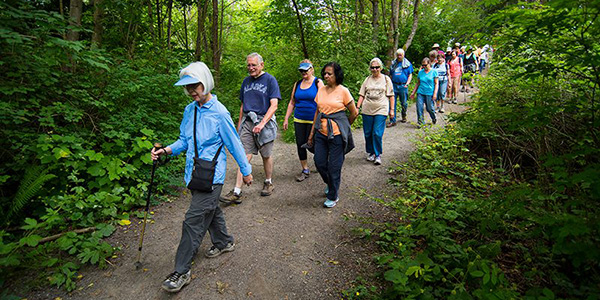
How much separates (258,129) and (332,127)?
1.15m

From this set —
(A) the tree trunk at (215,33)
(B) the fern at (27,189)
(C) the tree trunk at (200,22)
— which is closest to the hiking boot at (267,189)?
(B) the fern at (27,189)

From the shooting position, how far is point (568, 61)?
247cm

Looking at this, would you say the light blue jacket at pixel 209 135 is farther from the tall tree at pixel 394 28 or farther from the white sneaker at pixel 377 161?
the tall tree at pixel 394 28

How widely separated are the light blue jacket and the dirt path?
107 cm

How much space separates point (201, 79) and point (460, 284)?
3015mm

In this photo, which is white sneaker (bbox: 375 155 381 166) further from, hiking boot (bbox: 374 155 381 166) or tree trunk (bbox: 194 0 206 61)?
tree trunk (bbox: 194 0 206 61)

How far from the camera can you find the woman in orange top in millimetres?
4359

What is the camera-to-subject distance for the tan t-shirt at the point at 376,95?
6.02 m

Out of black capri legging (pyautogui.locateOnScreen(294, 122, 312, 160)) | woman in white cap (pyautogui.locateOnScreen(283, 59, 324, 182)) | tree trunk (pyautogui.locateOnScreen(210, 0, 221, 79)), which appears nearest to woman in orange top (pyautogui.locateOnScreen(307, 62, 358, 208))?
woman in white cap (pyautogui.locateOnScreen(283, 59, 324, 182))

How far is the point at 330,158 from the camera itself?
4.39 meters

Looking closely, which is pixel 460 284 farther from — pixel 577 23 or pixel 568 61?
Answer: pixel 577 23

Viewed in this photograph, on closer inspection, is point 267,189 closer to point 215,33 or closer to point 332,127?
point 332,127

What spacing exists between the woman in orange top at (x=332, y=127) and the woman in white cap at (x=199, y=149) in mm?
1601

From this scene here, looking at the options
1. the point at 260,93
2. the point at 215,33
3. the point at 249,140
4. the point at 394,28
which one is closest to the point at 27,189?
A: the point at 249,140
